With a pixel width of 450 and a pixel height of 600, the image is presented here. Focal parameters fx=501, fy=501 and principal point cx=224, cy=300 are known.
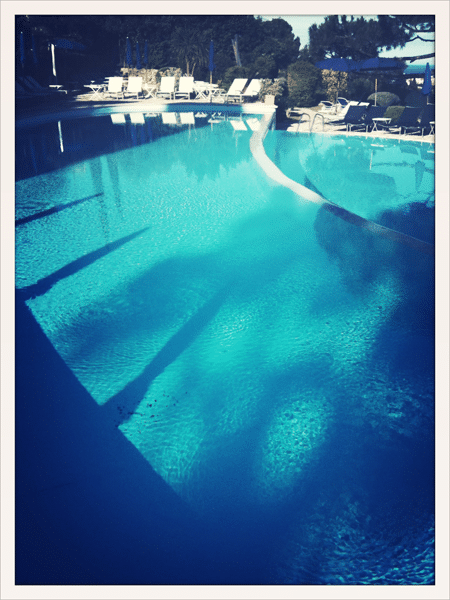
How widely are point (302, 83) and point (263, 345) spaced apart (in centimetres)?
1585

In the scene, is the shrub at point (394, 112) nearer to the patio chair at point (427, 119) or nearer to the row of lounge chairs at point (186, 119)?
the patio chair at point (427, 119)

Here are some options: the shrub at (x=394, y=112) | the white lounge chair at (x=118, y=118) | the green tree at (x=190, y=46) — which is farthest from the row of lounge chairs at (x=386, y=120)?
the green tree at (x=190, y=46)

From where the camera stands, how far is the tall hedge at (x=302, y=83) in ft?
58.4

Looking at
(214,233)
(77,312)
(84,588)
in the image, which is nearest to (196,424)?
(84,588)

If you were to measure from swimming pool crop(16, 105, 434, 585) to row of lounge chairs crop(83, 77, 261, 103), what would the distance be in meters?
10.8

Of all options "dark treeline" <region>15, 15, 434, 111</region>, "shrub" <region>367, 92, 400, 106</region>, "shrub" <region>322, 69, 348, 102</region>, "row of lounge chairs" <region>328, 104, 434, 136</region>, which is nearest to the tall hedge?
"dark treeline" <region>15, 15, 434, 111</region>

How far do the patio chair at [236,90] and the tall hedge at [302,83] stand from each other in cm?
170

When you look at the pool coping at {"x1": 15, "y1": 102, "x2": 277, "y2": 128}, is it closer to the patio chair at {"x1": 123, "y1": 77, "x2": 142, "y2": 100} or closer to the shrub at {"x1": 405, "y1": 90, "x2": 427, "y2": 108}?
the patio chair at {"x1": 123, "y1": 77, "x2": 142, "y2": 100}

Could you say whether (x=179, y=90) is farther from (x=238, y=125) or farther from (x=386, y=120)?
(x=386, y=120)

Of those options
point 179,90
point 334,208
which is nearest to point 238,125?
point 179,90

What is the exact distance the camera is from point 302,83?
1773 cm

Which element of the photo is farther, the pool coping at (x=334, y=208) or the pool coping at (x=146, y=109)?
the pool coping at (x=146, y=109)

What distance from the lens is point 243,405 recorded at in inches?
143

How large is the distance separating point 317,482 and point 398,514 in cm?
48
